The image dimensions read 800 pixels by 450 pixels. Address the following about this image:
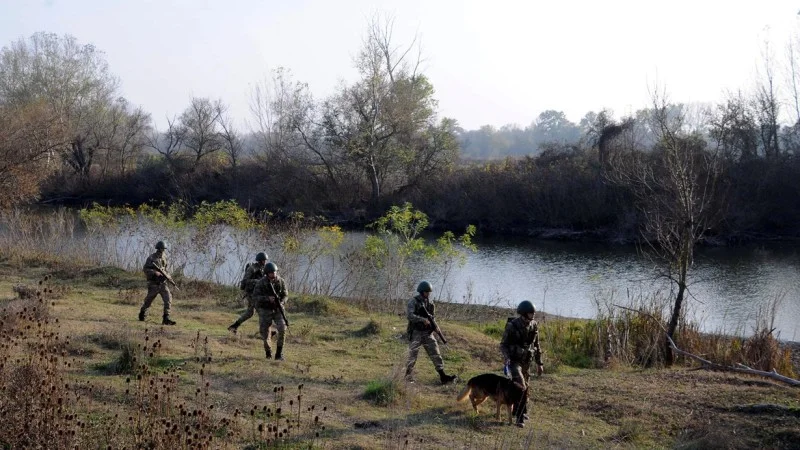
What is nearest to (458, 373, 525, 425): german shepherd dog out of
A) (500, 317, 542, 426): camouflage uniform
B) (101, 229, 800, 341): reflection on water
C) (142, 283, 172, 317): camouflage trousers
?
(500, 317, 542, 426): camouflage uniform

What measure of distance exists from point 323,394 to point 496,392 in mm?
2607

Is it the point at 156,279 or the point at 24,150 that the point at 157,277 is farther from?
the point at 24,150

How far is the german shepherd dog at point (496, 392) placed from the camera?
376 inches

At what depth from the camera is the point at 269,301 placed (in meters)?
12.2

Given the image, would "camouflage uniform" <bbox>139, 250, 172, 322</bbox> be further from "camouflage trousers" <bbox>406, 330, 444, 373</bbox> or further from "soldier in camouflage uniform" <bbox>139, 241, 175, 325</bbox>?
"camouflage trousers" <bbox>406, 330, 444, 373</bbox>

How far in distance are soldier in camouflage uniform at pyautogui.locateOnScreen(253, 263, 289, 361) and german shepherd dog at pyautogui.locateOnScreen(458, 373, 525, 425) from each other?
382cm

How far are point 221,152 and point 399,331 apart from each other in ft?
186

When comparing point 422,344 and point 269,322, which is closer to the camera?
point 422,344

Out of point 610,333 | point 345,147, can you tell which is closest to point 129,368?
point 610,333

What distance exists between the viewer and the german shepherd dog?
376 inches

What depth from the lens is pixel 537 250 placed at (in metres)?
41.7

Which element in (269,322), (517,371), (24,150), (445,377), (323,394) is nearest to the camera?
(517,371)

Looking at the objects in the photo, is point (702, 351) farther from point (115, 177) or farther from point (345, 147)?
point (115, 177)

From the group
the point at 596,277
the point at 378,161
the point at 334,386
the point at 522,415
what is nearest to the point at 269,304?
the point at 334,386
